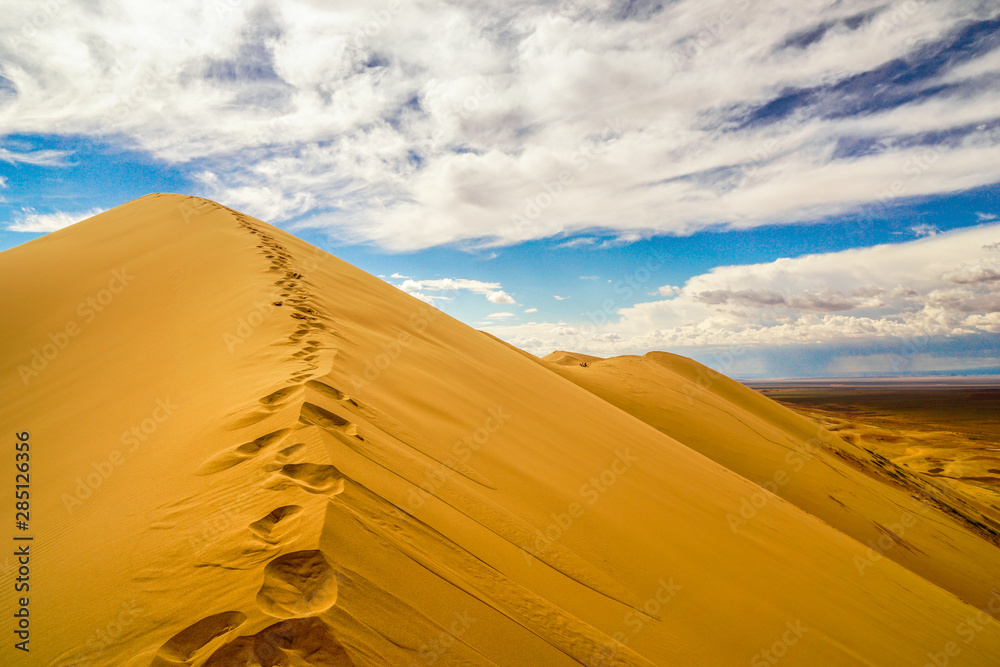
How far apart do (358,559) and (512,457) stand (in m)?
2.78

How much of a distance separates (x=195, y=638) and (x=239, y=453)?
1.44 m

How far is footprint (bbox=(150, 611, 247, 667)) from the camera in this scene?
68.0 inches

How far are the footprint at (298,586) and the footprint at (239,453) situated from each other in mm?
1175

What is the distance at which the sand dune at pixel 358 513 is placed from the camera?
2.04 m

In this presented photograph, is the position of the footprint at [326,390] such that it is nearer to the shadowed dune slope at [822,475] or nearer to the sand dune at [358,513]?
the sand dune at [358,513]

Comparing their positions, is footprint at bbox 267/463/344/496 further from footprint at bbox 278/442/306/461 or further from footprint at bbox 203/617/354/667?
footprint at bbox 203/617/354/667

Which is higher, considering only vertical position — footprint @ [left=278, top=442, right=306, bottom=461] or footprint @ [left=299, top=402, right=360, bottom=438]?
footprint @ [left=299, top=402, right=360, bottom=438]

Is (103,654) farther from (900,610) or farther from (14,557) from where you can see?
(900,610)

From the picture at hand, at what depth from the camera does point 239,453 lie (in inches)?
120

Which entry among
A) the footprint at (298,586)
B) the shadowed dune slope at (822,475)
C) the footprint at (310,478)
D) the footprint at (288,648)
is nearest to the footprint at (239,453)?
the footprint at (310,478)

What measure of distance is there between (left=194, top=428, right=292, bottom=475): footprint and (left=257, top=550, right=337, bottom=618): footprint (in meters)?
1.18

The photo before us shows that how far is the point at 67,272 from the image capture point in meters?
9.55

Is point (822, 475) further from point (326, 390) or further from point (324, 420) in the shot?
point (324, 420)

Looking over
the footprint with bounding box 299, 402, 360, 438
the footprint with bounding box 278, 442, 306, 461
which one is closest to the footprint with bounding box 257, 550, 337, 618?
the footprint with bounding box 278, 442, 306, 461
